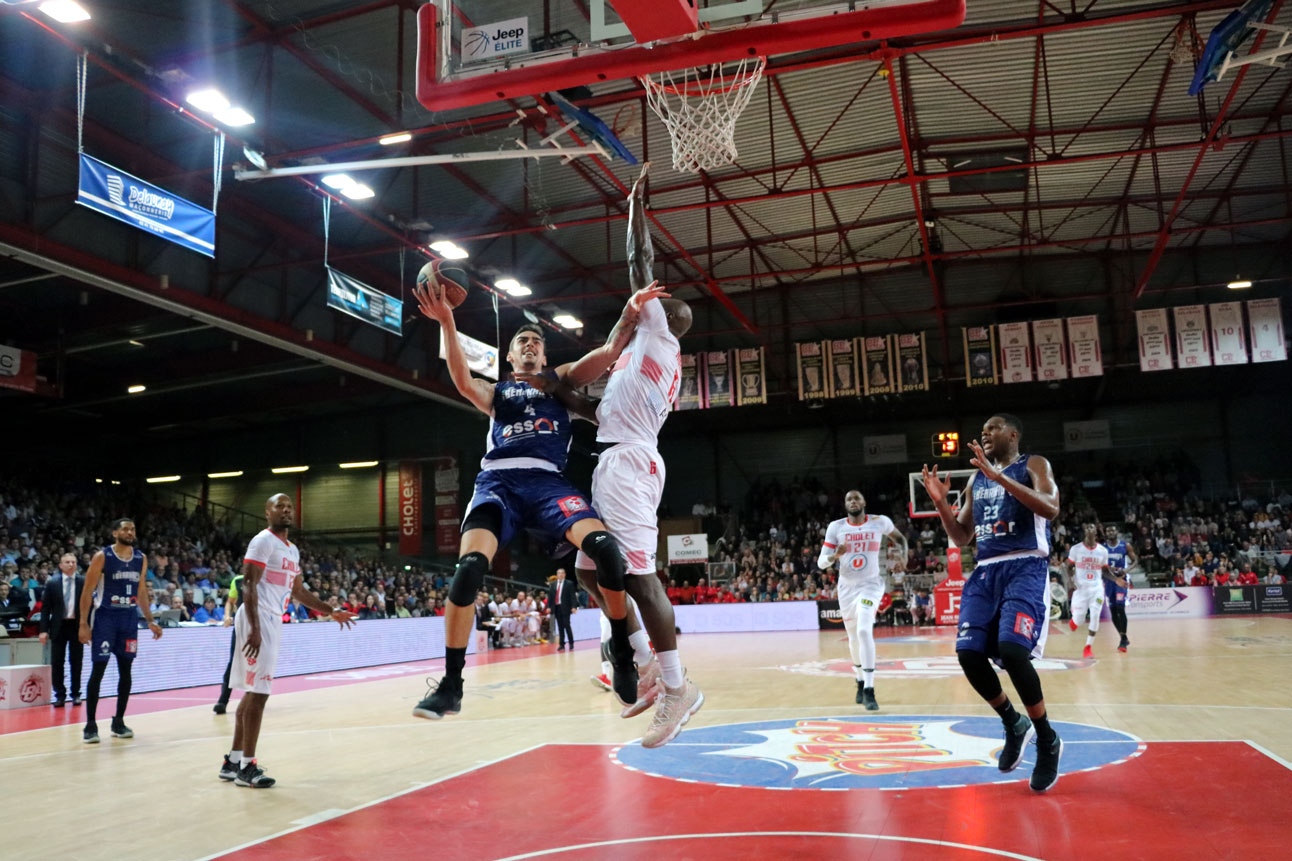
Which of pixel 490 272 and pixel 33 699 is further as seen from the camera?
pixel 490 272

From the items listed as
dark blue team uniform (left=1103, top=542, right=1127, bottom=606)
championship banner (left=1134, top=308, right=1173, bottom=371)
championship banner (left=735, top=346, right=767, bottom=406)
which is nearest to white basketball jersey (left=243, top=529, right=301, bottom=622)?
dark blue team uniform (left=1103, top=542, right=1127, bottom=606)

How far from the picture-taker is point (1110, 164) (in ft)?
74.5

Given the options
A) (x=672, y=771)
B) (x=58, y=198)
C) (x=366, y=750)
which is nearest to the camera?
(x=672, y=771)

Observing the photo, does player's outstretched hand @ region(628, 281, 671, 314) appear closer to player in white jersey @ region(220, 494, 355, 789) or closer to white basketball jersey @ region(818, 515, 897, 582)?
player in white jersey @ region(220, 494, 355, 789)

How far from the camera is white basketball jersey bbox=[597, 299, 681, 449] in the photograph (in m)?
5.29

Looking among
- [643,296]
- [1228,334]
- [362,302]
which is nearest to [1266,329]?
[1228,334]

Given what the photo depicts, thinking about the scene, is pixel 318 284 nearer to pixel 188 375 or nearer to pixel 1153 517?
pixel 188 375

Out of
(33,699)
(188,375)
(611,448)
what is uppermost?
(188,375)

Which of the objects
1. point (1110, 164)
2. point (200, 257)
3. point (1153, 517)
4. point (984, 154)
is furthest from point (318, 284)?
point (1153, 517)

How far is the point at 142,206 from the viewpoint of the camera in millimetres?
14352

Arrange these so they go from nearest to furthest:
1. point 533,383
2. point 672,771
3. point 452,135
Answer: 1. point 533,383
2. point 672,771
3. point 452,135

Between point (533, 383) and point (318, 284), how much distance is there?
19299mm

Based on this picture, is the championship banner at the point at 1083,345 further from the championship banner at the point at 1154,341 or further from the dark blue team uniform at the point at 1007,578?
the dark blue team uniform at the point at 1007,578

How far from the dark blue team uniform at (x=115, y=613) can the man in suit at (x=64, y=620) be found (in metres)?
2.93
